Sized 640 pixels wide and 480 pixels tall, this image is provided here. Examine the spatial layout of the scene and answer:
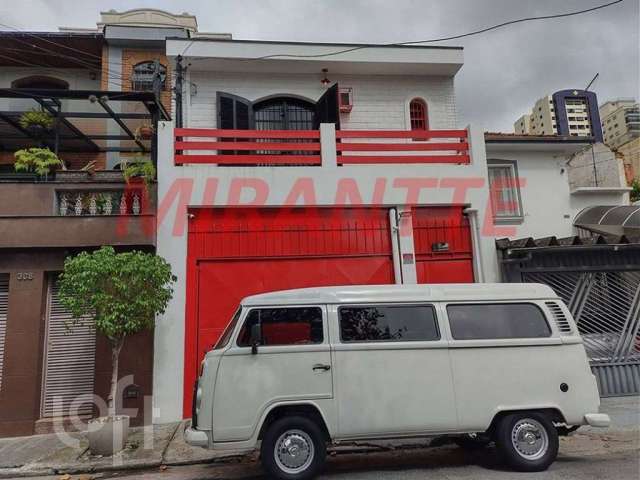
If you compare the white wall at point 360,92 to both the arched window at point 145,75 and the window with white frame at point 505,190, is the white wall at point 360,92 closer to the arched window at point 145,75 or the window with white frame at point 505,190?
the arched window at point 145,75

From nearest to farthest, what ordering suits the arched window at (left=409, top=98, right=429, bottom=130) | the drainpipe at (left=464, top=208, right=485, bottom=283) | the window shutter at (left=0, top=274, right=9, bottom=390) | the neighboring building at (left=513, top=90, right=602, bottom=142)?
the window shutter at (left=0, top=274, right=9, bottom=390)
the drainpipe at (left=464, top=208, right=485, bottom=283)
the arched window at (left=409, top=98, right=429, bottom=130)
the neighboring building at (left=513, top=90, right=602, bottom=142)

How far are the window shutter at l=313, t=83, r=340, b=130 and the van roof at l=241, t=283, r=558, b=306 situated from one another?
6.48 m

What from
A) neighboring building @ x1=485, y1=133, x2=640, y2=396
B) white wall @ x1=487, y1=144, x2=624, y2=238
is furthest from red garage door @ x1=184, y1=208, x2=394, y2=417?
white wall @ x1=487, y1=144, x2=624, y2=238

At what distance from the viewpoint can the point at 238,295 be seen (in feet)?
Answer: 29.9

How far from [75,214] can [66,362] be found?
9.25ft

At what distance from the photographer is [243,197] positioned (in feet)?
30.6

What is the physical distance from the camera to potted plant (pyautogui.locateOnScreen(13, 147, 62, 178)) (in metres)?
8.89

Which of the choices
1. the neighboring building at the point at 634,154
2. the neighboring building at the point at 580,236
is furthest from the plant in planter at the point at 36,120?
the neighboring building at the point at 634,154

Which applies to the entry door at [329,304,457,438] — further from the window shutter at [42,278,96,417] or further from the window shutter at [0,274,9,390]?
the window shutter at [0,274,9,390]

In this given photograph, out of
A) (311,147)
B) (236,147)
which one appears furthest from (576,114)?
(236,147)

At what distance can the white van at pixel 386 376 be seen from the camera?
5398 millimetres

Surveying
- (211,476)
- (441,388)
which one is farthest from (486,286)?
(211,476)

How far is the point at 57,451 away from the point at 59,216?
4.05 m

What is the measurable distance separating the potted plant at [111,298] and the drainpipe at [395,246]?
464 centimetres
